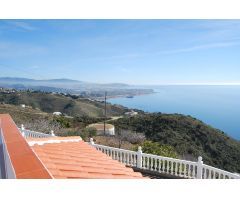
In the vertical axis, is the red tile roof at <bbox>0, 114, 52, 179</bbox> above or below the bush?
above

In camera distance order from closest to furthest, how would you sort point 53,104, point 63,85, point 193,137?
point 193,137 < point 53,104 < point 63,85

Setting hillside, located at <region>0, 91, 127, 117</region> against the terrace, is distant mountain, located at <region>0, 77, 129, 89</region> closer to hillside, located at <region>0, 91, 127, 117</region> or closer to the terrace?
hillside, located at <region>0, 91, 127, 117</region>

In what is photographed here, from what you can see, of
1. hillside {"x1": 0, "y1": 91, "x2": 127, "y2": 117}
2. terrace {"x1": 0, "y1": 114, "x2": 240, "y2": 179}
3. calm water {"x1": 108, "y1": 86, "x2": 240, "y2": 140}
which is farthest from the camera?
calm water {"x1": 108, "y1": 86, "x2": 240, "y2": 140}

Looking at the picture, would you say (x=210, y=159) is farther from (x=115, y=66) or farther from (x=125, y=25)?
(x=115, y=66)

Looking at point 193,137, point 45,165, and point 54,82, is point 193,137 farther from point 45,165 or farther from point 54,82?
point 54,82

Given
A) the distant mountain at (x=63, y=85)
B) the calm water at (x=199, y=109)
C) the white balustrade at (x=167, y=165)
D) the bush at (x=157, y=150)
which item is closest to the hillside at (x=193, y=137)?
the bush at (x=157, y=150)

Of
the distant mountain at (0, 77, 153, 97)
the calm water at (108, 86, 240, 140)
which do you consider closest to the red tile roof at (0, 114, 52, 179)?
the calm water at (108, 86, 240, 140)

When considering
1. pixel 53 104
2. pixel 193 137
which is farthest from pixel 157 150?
pixel 53 104
